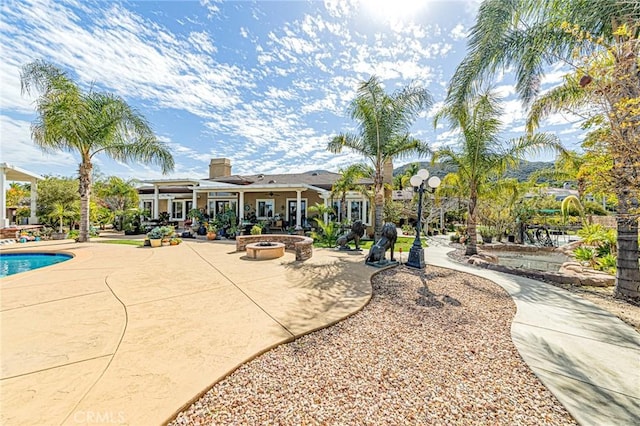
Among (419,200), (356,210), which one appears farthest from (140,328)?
(356,210)

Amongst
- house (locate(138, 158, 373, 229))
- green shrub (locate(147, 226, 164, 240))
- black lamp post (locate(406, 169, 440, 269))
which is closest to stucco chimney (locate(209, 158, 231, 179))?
house (locate(138, 158, 373, 229))

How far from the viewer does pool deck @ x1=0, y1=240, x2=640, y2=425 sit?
8.07 feet

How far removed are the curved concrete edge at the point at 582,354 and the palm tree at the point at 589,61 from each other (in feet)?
7.41

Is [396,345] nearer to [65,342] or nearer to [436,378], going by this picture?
[436,378]

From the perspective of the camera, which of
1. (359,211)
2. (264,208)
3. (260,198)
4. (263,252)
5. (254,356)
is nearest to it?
(254,356)

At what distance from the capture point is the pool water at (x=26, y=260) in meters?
9.33

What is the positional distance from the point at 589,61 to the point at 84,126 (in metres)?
19.1

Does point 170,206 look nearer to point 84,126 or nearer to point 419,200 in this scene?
point 84,126

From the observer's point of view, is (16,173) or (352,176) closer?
(352,176)

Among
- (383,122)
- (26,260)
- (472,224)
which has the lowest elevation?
(26,260)

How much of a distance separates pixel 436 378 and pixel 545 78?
9914mm

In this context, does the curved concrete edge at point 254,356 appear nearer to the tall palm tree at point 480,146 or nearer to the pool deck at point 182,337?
the pool deck at point 182,337

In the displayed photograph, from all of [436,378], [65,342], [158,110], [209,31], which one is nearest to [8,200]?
[158,110]

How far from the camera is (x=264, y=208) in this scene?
74.4 ft
